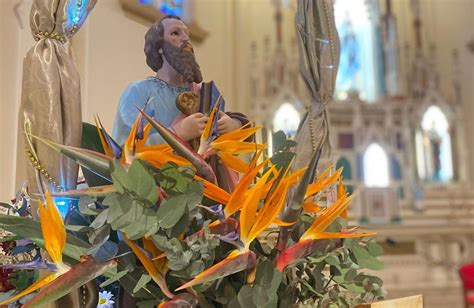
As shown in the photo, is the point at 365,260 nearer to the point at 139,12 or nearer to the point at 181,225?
the point at 181,225

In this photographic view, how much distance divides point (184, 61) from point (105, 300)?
0.66 m

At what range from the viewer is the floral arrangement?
751 mm

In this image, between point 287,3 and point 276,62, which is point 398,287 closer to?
point 276,62

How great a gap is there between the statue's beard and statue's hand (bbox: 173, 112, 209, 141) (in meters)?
0.25

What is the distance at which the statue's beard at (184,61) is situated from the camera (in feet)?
4.70

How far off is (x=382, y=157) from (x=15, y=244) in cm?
702

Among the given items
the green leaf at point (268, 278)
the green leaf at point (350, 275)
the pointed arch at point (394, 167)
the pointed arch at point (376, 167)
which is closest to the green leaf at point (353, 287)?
the green leaf at point (350, 275)

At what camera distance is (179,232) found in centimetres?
80

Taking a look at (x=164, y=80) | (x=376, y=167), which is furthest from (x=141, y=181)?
(x=376, y=167)

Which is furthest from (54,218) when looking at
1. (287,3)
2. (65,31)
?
(287,3)

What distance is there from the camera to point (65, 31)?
1.38m

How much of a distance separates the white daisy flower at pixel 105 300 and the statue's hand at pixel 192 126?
14.1 inches

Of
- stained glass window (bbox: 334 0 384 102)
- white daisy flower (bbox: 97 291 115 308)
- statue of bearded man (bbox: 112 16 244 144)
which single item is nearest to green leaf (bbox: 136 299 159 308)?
white daisy flower (bbox: 97 291 115 308)

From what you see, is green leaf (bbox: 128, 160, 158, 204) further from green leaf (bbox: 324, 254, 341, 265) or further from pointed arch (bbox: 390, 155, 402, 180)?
pointed arch (bbox: 390, 155, 402, 180)
